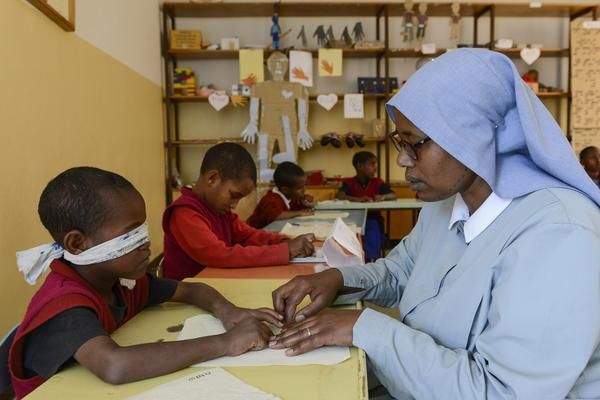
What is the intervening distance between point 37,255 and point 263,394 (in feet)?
1.81

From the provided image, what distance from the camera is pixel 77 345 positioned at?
807 mm

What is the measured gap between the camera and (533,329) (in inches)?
27.4

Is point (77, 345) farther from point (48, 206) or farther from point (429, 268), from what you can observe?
point (429, 268)

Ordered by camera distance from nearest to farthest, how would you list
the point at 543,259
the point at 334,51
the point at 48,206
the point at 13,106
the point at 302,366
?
the point at 543,259 → the point at 302,366 → the point at 48,206 → the point at 13,106 → the point at 334,51

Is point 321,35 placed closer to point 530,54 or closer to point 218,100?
point 218,100

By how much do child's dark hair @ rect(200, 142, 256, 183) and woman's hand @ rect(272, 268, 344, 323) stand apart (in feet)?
2.84

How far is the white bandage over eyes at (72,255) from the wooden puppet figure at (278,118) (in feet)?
12.9

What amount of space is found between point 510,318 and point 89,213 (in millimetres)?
782

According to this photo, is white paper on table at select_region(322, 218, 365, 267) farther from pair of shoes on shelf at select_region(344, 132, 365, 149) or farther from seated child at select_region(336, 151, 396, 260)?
pair of shoes on shelf at select_region(344, 132, 365, 149)

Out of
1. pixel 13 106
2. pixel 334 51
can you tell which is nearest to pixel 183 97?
pixel 334 51

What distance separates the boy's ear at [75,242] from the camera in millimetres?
962

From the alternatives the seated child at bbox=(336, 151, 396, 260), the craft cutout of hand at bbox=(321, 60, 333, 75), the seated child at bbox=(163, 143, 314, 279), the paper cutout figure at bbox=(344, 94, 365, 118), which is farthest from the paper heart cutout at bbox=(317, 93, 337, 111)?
the seated child at bbox=(163, 143, 314, 279)

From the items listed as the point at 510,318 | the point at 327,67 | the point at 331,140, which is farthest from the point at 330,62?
the point at 510,318

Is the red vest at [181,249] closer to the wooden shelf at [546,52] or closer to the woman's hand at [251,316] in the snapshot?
the woman's hand at [251,316]
